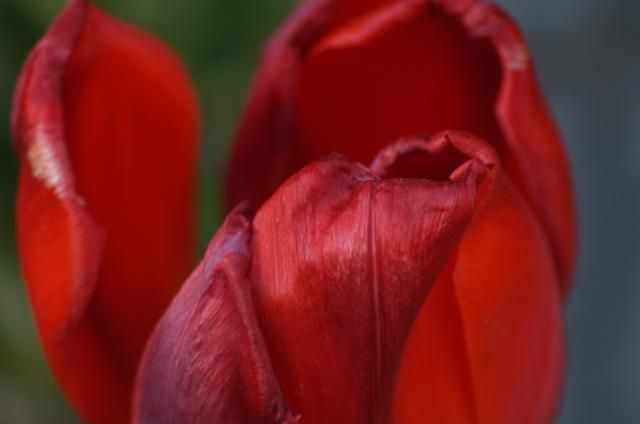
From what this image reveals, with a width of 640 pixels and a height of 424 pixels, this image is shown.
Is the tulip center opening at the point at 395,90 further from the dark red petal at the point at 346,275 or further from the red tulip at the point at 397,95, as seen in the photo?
the dark red petal at the point at 346,275

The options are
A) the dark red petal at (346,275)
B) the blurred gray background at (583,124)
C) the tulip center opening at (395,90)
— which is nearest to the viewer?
the dark red petal at (346,275)

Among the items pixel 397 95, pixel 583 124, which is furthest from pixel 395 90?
pixel 583 124

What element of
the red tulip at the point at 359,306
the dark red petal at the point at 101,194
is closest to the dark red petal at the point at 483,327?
the red tulip at the point at 359,306

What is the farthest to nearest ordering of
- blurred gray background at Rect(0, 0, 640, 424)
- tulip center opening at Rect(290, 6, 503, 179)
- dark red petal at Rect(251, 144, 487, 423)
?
blurred gray background at Rect(0, 0, 640, 424) < tulip center opening at Rect(290, 6, 503, 179) < dark red petal at Rect(251, 144, 487, 423)

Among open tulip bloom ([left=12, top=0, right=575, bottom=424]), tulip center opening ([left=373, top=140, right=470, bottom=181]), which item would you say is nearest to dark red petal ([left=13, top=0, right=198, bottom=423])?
open tulip bloom ([left=12, top=0, right=575, bottom=424])

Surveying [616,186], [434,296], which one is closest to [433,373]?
[434,296]

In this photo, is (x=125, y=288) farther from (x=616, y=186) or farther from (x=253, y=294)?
(x=616, y=186)

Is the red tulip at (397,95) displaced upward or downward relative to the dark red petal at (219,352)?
upward

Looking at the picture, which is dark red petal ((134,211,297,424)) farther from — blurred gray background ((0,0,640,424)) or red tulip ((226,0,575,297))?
blurred gray background ((0,0,640,424))
